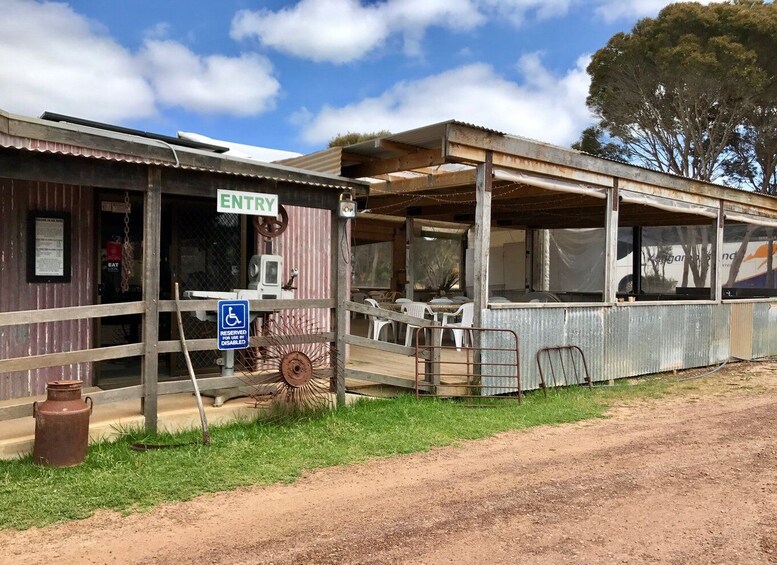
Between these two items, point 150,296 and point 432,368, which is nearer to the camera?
point 150,296

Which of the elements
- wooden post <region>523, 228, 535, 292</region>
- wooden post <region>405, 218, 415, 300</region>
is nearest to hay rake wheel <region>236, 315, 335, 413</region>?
wooden post <region>405, 218, 415, 300</region>

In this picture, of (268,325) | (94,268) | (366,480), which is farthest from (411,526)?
(94,268)

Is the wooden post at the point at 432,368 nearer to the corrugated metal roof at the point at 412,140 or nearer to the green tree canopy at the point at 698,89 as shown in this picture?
the corrugated metal roof at the point at 412,140

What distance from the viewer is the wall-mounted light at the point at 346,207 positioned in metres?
6.71

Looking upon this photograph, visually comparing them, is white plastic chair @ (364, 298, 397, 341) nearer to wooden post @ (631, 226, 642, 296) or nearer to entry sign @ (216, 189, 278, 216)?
entry sign @ (216, 189, 278, 216)

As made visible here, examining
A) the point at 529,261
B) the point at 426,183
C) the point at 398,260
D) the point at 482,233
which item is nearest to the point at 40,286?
the point at 482,233

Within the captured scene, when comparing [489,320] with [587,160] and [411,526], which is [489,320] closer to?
[587,160]

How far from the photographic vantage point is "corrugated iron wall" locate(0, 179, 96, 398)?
618cm

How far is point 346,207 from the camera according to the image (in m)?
6.73

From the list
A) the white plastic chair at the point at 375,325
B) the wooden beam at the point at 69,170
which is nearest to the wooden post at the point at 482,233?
the white plastic chair at the point at 375,325

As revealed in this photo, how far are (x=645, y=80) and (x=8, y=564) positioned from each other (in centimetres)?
1944

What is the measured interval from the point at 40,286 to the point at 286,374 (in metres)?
2.64

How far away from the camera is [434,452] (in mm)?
5688

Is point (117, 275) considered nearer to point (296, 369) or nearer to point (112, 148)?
point (112, 148)
